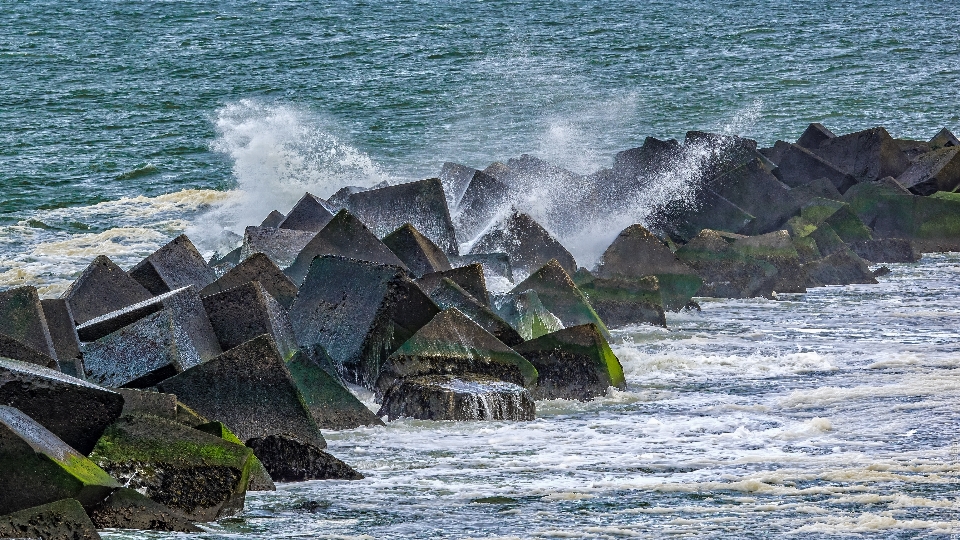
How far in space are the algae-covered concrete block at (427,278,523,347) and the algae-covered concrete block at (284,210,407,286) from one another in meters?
1.06

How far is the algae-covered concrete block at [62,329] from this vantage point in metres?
8.66

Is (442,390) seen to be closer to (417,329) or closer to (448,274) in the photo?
(417,329)

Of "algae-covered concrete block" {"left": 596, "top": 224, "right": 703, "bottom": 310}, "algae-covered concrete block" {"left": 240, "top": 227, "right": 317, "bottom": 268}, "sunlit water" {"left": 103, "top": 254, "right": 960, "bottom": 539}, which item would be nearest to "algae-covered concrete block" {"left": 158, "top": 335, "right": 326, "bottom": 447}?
"sunlit water" {"left": 103, "top": 254, "right": 960, "bottom": 539}

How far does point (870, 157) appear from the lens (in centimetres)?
1711

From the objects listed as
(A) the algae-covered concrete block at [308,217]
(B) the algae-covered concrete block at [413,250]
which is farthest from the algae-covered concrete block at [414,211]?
(B) the algae-covered concrete block at [413,250]

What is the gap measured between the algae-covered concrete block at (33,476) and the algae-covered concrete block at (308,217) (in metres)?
7.40

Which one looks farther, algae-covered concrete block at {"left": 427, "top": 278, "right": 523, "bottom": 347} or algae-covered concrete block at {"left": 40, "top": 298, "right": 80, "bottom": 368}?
algae-covered concrete block at {"left": 427, "top": 278, "right": 523, "bottom": 347}

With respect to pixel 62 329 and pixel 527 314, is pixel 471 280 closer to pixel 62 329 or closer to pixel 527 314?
pixel 527 314

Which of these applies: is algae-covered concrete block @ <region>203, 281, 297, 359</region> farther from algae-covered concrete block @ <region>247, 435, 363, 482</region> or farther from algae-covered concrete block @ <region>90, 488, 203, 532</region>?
algae-covered concrete block @ <region>90, 488, 203, 532</region>

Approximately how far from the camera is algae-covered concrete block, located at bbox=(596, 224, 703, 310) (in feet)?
39.1

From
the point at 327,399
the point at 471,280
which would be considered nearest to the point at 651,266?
the point at 471,280

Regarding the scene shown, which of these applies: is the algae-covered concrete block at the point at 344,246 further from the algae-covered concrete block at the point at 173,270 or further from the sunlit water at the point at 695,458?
the sunlit water at the point at 695,458

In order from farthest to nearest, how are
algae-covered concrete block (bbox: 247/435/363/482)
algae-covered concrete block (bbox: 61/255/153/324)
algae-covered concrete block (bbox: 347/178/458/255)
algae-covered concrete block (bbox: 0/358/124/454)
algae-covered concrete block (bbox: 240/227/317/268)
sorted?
algae-covered concrete block (bbox: 347/178/458/255) < algae-covered concrete block (bbox: 240/227/317/268) < algae-covered concrete block (bbox: 61/255/153/324) < algae-covered concrete block (bbox: 247/435/363/482) < algae-covered concrete block (bbox: 0/358/124/454)

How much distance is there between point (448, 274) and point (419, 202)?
2975 millimetres
